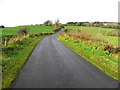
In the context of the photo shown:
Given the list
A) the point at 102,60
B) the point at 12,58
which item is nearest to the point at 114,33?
the point at 102,60

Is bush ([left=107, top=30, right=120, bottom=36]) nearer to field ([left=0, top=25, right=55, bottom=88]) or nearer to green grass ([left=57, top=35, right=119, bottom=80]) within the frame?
green grass ([left=57, top=35, right=119, bottom=80])

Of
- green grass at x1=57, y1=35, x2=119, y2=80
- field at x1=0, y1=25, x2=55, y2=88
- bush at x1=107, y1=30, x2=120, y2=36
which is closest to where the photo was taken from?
field at x1=0, y1=25, x2=55, y2=88

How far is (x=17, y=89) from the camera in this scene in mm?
4512

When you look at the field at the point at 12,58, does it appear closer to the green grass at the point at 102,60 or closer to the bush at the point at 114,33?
the green grass at the point at 102,60

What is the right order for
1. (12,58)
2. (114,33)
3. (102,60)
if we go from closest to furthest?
(102,60) < (12,58) < (114,33)

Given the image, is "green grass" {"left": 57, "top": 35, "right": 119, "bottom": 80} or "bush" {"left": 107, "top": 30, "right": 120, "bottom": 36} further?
A: "bush" {"left": 107, "top": 30, "right": 120, "bottom": 36}

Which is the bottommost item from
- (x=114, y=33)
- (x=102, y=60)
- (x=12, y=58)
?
(x=102, y=60)

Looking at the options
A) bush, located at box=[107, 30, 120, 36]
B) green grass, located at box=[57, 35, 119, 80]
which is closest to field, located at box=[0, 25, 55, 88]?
green grass, located at box=[57, 35, 119, 80]

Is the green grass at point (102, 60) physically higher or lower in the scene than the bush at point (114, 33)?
lower

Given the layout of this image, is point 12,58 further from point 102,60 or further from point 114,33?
point 114,33

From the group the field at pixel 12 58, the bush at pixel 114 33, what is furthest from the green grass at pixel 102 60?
the bush at pixel 114 33

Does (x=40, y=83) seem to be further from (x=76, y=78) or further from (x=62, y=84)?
(x=76, y=78)

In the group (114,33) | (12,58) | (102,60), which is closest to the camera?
(102,60)

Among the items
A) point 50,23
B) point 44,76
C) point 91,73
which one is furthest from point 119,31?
point 50,23
